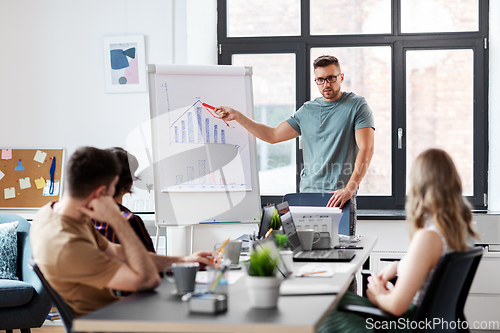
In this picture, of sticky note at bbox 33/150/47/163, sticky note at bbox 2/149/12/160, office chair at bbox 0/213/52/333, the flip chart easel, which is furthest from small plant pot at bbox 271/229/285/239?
sticky note at bbox 2/149/12/160

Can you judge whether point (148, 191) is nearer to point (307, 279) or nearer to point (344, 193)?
point (344, 193)

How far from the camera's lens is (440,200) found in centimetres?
154

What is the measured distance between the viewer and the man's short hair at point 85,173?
144cm

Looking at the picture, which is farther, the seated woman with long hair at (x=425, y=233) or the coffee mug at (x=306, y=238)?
the coffee mug at (x=306, y=238)

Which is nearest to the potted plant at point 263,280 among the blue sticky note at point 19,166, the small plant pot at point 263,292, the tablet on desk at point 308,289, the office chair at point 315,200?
the small plant pot at point 263,292

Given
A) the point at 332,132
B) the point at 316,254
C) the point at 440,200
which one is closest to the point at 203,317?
the point at 440,200

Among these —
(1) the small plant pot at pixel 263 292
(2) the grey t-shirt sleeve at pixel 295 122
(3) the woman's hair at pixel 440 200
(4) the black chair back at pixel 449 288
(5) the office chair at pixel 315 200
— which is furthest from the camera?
(2) the grey t-shirt sleeve at pixel 295 122

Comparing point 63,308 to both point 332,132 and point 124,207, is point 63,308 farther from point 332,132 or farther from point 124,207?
point 332,132

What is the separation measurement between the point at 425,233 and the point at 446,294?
20cm

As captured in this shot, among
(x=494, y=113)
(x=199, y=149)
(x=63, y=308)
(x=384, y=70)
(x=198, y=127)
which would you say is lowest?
(x=63, y=308)

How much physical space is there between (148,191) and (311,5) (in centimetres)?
200

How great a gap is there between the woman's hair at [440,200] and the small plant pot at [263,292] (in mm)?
551

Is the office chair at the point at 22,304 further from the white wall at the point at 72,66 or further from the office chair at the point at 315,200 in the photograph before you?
the office chair at the point at 315,200

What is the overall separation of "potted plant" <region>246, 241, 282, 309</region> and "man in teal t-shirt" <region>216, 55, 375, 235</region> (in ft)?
5.36
